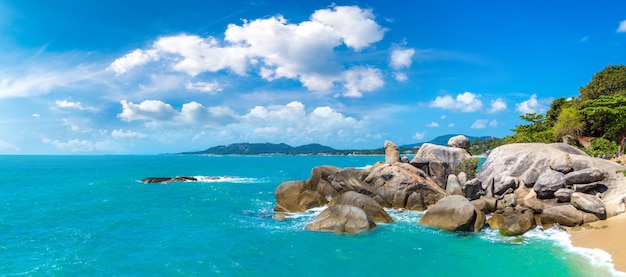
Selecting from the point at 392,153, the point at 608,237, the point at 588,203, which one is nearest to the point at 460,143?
the point at 392,153

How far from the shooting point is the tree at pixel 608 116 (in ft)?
149

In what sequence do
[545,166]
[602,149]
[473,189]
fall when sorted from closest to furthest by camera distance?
[545,166], [473,189], [602,149]

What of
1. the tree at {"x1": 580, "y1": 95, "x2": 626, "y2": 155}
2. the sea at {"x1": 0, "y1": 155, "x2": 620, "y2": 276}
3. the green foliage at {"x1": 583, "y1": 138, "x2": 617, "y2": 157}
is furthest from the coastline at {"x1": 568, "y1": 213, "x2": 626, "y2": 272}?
the tree at {"x1": 580, "y1": 95, "x2": 626, "y2": 155}

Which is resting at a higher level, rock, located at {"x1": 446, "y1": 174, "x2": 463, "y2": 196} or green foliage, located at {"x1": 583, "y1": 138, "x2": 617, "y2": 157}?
green foliage, located at {"x1": 583, "y1": 138, "x2": 617, "y2": 157}

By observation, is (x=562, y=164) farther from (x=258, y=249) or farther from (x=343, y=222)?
(x=258, y=249)

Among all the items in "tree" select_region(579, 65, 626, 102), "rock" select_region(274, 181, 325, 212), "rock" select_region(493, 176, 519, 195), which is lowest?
"rock" select_region(274, 181, 325, 212)

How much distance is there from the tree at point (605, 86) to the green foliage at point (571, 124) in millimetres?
6955

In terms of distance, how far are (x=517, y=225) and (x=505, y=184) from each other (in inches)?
357

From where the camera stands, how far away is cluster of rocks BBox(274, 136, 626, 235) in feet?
88.4

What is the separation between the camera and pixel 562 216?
26516 millimetres

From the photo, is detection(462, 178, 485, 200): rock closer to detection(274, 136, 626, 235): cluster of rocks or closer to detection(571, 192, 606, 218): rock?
detection(274, 136, 626, 235): cluster of rocks

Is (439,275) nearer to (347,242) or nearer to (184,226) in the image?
(347,242)

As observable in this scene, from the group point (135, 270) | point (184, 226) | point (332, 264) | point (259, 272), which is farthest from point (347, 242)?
point (184, 226)

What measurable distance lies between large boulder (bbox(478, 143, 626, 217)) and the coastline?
6.69 feet
